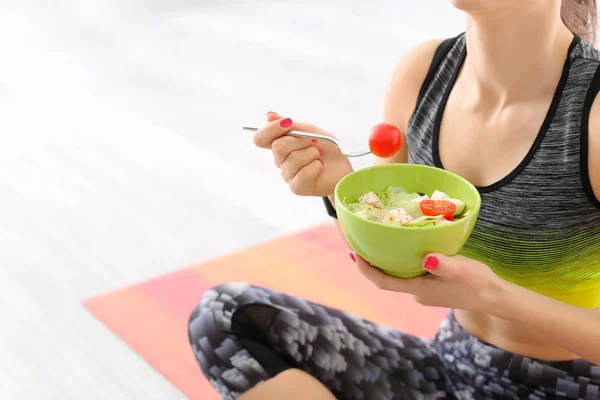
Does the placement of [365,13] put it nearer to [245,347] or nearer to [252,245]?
[252,245]

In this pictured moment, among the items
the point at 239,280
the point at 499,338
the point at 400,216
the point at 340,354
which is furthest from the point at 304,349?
the point at 239,280

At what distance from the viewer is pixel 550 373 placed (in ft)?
3.71

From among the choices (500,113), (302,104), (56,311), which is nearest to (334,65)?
(302,104)

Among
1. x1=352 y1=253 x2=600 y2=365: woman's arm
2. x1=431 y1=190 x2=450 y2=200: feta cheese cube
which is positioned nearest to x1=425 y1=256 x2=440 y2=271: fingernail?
x1=352 y1=253 x2=600 y2=365: woman's arm

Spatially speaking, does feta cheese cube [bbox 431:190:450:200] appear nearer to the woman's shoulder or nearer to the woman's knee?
the woman's shoulder

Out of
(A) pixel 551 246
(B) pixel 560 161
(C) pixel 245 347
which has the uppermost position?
(B) pixel 560 161

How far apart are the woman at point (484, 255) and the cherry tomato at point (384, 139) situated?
0.31 ft

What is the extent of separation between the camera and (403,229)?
0.87m

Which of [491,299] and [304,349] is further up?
[491,299]

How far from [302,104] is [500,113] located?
230 cm

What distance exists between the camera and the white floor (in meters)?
1.89

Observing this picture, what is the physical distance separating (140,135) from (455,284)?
90.4 inches

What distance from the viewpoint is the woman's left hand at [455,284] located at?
0.93 m

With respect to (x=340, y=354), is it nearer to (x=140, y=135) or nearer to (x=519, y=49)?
(x=519, y=49)
